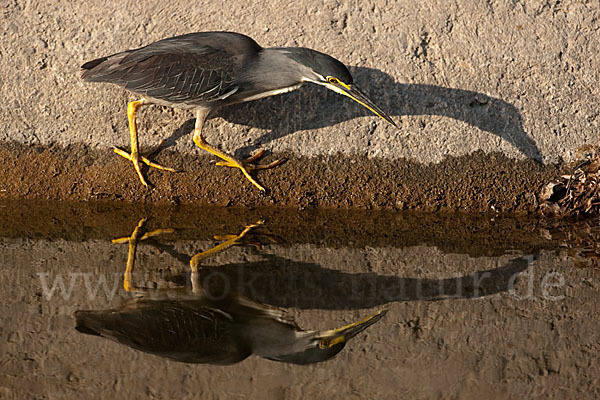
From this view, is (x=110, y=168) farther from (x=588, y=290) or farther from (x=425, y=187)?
(x=588, y=290)

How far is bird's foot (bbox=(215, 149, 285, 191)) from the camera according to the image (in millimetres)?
5477

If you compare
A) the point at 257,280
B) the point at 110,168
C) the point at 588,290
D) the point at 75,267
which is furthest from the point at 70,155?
the point at 588,290

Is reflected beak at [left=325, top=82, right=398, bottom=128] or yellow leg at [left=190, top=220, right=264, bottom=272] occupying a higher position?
reflected beak at [left=325, top=82, right=398, bottom=128]

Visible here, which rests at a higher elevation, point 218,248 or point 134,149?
point 134,149

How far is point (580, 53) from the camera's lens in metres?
6.04

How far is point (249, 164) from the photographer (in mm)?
5566

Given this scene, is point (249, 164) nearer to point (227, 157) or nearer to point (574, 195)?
point (227, 157)

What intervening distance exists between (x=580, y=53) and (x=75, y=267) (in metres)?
4.21

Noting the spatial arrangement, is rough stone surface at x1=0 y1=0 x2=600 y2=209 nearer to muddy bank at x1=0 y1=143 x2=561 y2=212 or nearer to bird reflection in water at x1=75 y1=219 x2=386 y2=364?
muddy bank at x1=0 y1=143 x2=561 y2=212

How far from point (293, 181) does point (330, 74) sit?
34.8 inches

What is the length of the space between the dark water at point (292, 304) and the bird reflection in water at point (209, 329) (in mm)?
10

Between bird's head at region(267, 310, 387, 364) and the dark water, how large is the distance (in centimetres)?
1

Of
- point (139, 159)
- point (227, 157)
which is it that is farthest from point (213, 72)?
point (139, 159)

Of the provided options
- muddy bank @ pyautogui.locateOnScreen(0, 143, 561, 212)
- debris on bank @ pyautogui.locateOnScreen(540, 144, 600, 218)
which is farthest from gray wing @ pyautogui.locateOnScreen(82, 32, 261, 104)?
debris on bank @ pyautogui.locateOnScreen(540, 144, 600, 218)
